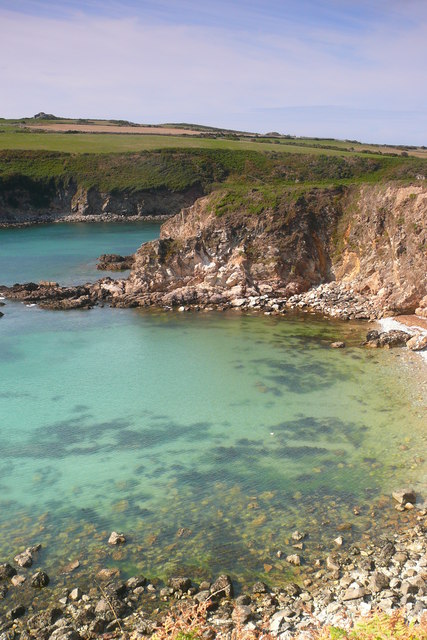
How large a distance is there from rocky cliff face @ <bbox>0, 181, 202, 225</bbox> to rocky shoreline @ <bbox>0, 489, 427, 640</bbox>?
93.6m

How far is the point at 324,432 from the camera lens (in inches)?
901

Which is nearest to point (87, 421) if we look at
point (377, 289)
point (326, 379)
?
point (326, 379)

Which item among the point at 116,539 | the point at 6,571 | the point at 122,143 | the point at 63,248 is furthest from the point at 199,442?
the point at 122,143

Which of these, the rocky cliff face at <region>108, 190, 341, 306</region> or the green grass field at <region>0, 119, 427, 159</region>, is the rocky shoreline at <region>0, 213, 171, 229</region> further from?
the rocky cliff face at <region>108, 190, 341, 306</region>

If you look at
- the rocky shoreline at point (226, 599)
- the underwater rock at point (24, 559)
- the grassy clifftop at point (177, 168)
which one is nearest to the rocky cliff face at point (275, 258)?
the rocky shoreline at point (226, 599)

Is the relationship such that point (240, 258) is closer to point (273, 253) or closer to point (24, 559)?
point (273, 253)

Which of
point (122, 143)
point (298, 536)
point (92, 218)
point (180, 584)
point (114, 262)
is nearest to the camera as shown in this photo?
point (180, 584)

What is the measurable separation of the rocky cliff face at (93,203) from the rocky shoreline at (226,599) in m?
Result: 93.6

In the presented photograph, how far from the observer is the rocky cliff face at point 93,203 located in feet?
340

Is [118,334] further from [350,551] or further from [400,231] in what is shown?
[350,551]

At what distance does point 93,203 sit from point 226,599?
99.4 meters

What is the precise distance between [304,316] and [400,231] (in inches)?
346

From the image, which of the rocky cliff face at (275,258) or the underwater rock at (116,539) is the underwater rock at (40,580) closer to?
the underwater rock at (116,539)

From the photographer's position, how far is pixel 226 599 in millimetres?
14133
